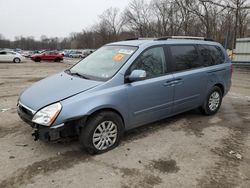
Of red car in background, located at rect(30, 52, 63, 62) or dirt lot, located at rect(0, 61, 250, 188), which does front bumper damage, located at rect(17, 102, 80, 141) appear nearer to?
dirt lot, located at rect(0, 61, 250, 188)

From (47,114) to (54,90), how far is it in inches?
20.5

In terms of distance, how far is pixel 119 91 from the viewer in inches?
139

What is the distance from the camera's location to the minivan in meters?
3.18

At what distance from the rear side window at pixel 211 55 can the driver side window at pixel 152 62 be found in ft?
4.35

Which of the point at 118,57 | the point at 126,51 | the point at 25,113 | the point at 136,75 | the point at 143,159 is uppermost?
the point at 126,51

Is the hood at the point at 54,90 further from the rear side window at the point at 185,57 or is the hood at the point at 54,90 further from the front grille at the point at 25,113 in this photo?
the rear side window at the point at 185,57

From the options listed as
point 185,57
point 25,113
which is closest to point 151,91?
point 185,57

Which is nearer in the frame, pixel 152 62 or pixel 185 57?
pixel 152 62

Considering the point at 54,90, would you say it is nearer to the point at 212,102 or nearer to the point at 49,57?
the point at 212,102

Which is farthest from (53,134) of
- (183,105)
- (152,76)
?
(183,105)

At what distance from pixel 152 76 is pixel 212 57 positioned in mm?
2011

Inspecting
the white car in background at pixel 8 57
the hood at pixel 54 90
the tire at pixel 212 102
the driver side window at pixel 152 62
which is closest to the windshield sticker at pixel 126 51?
the driver side window at pixel 152 62

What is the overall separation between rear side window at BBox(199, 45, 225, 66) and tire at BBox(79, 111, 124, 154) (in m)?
2.61

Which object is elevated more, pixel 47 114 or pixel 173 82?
pixel 173 82
